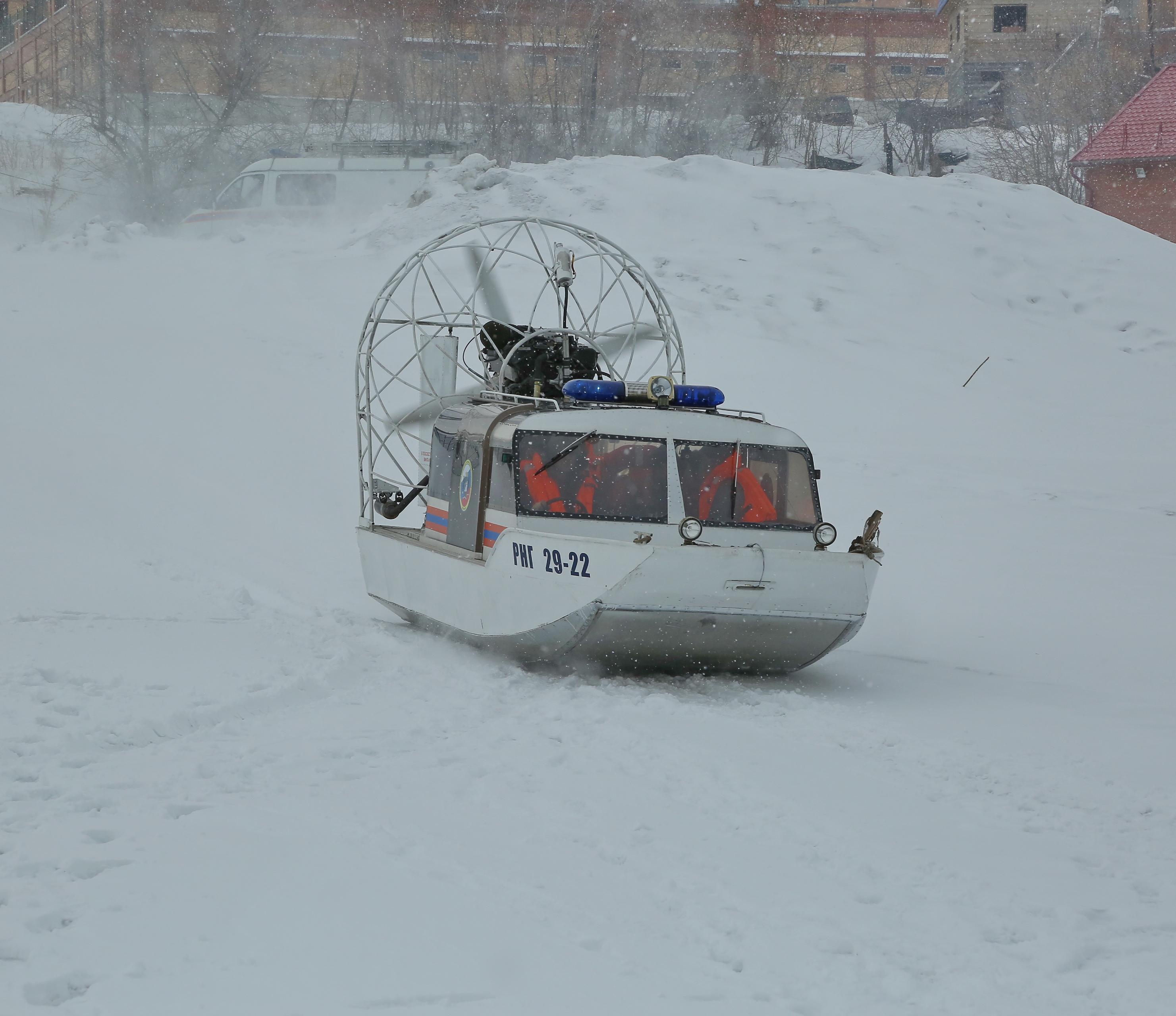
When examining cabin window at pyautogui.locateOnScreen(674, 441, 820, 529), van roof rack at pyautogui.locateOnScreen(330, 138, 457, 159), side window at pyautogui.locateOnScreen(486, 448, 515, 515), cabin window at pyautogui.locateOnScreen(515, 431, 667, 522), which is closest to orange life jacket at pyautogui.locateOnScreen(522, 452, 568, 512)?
cabin window at pyautogui.locateOnScreen(515, 431, 667, 522)

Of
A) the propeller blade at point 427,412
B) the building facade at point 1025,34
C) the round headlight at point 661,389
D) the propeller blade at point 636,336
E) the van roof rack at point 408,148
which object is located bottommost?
the propeller blade at point 427,412

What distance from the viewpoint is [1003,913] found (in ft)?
13.3

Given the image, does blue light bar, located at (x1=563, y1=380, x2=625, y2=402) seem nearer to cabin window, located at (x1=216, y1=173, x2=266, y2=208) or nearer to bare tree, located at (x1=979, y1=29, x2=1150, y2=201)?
cabin window, located at (x1=216, y1=173, x2=266, y2=208)

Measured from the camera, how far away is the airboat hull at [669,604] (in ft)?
23.7

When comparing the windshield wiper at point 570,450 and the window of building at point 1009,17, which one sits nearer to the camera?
the windshield wiper at point 570,450

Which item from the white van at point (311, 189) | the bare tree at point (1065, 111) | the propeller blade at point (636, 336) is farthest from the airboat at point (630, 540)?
the bare tree at point (1065, 111)

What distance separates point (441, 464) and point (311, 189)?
1849 centimetres

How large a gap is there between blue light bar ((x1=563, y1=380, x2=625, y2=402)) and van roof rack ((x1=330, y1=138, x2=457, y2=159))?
2122 centimetres

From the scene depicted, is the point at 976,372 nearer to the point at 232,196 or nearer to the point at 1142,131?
the point at 232,196

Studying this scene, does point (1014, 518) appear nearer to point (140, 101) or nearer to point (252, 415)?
point (252, 415)

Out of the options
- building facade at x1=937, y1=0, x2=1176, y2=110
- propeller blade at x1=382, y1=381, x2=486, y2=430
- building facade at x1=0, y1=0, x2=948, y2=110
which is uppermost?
building facade at x1=937, y1=0, x2=1176, y2=110

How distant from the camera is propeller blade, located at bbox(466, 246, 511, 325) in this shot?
10.7 m

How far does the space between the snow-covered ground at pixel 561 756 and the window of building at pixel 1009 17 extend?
3210cm

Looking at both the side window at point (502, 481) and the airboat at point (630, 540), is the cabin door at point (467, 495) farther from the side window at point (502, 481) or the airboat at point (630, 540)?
the side window at point (502, 481)
